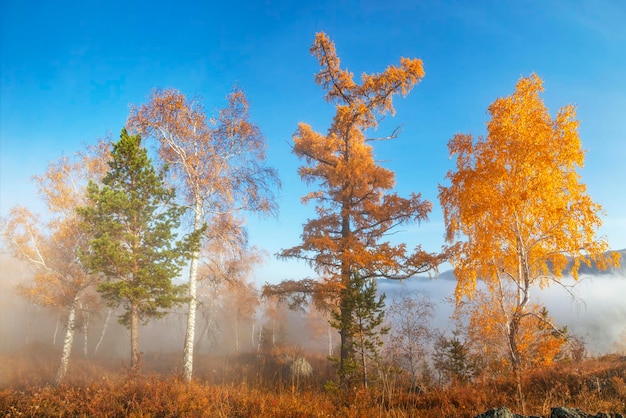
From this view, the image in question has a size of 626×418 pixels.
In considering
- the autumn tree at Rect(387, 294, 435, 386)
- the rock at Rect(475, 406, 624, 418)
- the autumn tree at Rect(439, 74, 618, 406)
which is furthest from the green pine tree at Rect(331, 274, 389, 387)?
the autumn tree at Rect(387, 294, 435, 386)

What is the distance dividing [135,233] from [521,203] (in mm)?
14490

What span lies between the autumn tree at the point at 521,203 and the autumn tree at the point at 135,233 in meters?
10.8

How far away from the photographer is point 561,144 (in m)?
9.57

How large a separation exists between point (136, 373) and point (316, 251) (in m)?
8.02

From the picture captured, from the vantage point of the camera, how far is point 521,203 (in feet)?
32.3

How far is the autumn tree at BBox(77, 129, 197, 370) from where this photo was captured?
1095 cm

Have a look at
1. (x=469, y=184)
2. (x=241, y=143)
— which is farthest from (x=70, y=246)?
(x=469, y=184)

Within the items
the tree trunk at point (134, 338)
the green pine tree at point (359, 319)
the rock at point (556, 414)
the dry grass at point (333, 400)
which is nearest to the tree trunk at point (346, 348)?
the green pine tree at point (359, 319)

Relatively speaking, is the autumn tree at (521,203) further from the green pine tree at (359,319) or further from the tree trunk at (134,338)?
the tree trunk at (134,338)

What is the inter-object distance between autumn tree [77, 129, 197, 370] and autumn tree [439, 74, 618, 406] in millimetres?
10804

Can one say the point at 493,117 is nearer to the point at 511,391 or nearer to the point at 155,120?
the point at 511,391

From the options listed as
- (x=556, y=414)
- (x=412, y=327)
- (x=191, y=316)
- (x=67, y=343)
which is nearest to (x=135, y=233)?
(x=191, y=316)

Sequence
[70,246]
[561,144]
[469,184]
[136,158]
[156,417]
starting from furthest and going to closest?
[70,246], [136,158], [469,184], [561,144], [156,417]

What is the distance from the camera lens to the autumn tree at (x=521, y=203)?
930cm
